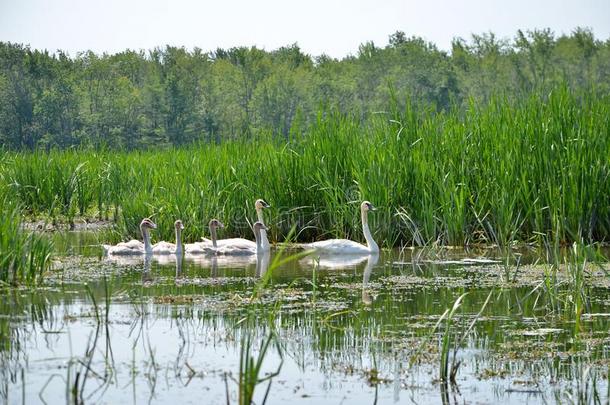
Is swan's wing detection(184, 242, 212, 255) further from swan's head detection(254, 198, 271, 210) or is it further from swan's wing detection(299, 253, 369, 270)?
swan's wing detection(299, 253, 369, 270)

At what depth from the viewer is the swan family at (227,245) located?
40.3 ft

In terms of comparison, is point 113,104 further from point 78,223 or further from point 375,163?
point 375,163

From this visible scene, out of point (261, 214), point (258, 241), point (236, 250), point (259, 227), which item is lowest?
point (236, 250)

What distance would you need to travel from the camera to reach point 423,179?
1255 centimetres

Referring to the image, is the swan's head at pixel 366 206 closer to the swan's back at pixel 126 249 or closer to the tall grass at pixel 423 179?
the tall grass at pixel 423 179

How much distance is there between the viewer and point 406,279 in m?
10.0

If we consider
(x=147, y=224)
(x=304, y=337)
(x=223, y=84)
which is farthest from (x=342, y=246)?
(x=223, y=84)

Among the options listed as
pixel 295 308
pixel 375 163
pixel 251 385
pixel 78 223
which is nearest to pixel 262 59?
pixel 78 223

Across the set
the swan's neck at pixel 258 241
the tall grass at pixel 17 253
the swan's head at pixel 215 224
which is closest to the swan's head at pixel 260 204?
the swan's neck at pixel 258 241

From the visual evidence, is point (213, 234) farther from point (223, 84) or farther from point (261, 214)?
point (223, 84)

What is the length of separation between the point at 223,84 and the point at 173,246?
33.3 metres

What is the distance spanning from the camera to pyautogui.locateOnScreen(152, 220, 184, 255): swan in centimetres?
1251

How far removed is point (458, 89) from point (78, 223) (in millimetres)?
33819

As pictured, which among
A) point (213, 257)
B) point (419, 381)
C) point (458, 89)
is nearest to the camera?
point (419, 381)
